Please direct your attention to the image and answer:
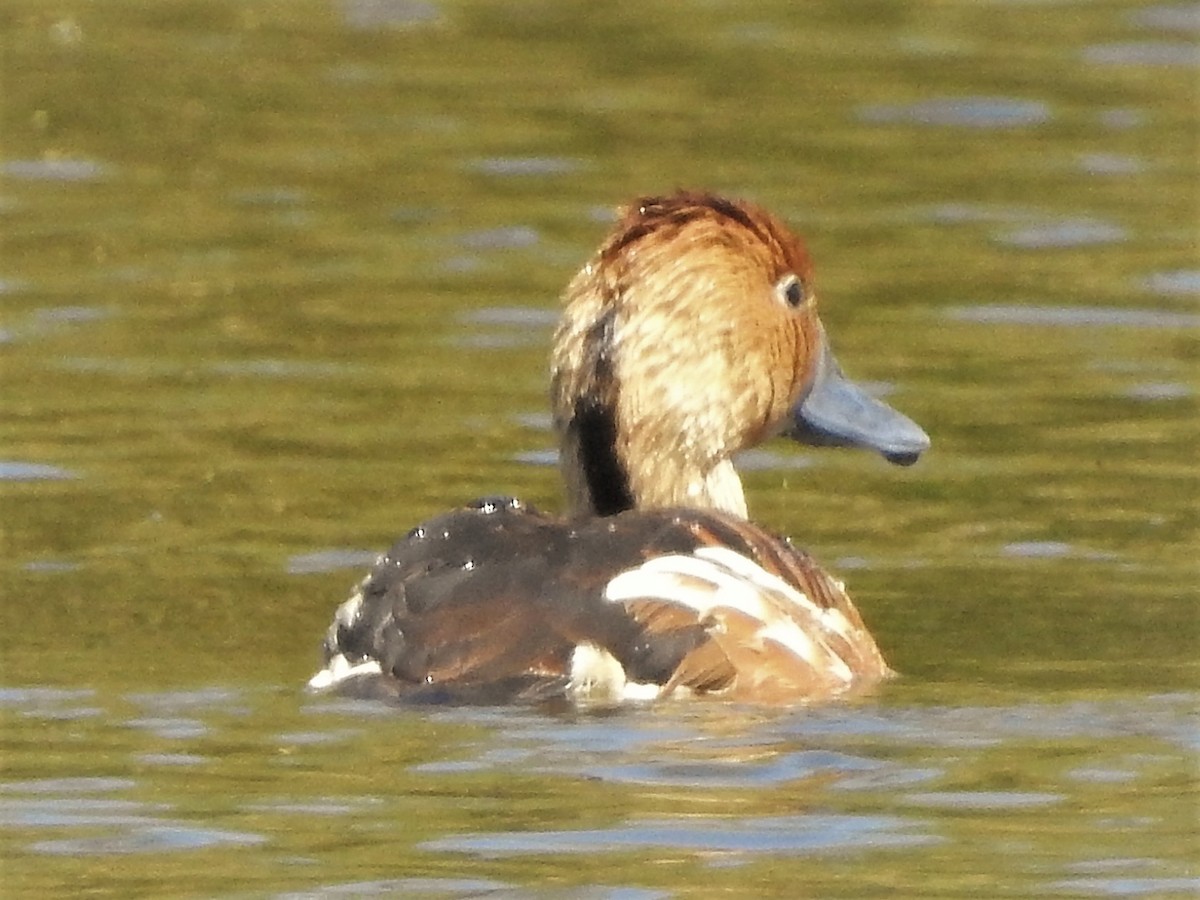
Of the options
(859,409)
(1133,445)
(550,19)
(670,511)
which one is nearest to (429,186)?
(550,19)

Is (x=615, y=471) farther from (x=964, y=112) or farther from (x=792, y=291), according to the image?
(x=964, y=112)

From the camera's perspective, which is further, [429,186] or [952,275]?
[429,186]

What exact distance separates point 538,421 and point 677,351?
313 centimetres

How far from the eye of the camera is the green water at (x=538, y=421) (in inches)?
357

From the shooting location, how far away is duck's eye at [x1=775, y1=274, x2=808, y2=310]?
11133mm

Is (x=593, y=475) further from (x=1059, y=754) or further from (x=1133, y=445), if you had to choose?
(x=1133, y=445)

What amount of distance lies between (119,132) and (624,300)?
8.28m

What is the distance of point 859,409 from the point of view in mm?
11516

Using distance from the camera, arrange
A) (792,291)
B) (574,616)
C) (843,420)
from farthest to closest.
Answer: (843,420) < (792,291) < (574,616)

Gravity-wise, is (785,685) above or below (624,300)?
below

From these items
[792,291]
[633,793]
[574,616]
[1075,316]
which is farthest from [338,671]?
[1075,316]

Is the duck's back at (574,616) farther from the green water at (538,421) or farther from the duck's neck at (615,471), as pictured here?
the duck's neck at (615,471)

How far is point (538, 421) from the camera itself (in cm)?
1385

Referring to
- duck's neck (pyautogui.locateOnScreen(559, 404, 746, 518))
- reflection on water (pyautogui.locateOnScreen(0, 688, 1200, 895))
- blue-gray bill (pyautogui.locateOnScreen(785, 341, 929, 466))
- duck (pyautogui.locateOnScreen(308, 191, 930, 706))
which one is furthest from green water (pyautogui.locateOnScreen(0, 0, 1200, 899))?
duck's neck (pyautogui.locateOnScreen(559, 404, 746, 518))
